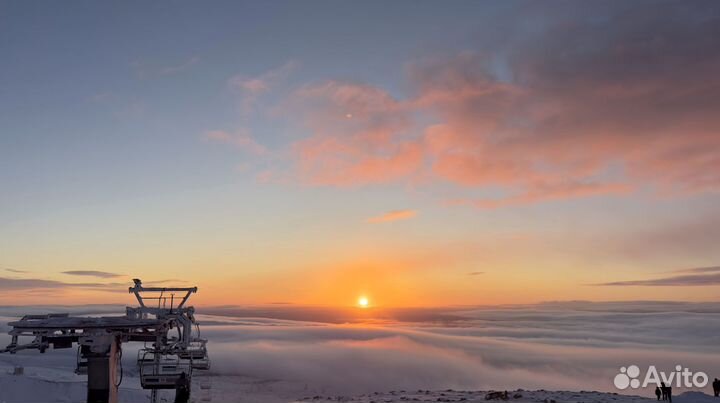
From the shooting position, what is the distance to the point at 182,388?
26.6 metres

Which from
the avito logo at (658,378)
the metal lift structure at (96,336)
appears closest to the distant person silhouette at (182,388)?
the metal lift structure at (96,336)

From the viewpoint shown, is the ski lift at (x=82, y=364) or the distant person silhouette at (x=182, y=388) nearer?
the ski lift at (x=82, y=364)

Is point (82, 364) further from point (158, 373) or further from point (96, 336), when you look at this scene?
point (158, 373)

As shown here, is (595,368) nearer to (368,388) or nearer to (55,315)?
(368,388)

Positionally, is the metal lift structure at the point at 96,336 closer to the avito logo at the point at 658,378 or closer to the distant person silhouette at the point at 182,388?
the distant person silhouette at the point at 182,388

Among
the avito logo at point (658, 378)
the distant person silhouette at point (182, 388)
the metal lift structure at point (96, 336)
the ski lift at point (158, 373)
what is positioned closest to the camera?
the metal lift structure at point (96, 336)

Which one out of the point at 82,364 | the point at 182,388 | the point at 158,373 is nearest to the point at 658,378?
the point at 182,388

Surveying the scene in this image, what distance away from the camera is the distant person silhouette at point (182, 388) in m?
26.5

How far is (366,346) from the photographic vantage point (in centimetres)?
11606

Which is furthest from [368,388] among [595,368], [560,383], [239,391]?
[595,368]

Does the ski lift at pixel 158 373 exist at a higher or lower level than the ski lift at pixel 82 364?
lower

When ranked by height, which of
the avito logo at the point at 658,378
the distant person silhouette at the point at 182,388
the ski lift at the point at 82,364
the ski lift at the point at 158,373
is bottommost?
the avito logo at the point at 658,378

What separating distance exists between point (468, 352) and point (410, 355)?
15.7 m

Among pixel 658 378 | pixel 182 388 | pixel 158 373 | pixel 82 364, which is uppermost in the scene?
pixel 82 364
